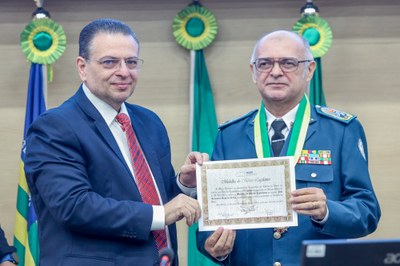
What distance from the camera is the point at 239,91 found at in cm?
466

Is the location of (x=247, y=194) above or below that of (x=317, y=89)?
below

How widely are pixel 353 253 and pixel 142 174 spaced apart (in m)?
1.19

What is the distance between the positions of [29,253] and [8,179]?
551mm

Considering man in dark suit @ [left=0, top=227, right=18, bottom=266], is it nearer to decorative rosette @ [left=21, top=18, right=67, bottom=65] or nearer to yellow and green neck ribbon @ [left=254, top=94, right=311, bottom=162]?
decorative rosette @ [left=21, top=18, right=67, bottom=65]

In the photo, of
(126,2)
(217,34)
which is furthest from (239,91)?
(126,2)

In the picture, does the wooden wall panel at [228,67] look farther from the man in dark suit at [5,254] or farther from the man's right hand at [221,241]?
the man's right hand at [221,241]

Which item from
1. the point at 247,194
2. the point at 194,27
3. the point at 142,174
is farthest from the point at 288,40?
the point at 194,27

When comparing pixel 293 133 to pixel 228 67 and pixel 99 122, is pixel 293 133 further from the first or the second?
pixel 228 67

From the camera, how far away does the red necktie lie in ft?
9.63

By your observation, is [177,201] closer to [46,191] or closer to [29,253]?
[46,191]

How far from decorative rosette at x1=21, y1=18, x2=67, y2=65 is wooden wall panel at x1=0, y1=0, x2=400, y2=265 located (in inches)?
10.8

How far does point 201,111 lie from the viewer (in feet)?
15.0

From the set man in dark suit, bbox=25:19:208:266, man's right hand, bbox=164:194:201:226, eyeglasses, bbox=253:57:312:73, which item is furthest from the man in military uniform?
man in dark suit, bbox=25:19:208:266

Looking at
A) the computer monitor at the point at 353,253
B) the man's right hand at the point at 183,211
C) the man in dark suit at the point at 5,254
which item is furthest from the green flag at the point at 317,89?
the computer monitor at the point at 353,253
